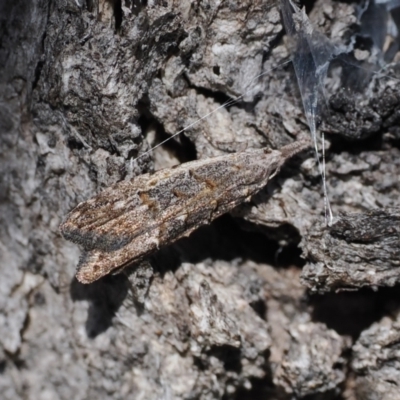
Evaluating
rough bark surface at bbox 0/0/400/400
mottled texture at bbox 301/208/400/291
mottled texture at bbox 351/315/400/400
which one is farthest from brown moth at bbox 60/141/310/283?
mottled texture at bbox 351/315/400/400

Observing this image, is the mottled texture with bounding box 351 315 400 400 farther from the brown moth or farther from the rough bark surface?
the brown moth

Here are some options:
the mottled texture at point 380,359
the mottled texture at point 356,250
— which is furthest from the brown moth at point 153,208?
the mottled texture at point 380,359

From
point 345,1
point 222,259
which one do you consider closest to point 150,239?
point 222,259

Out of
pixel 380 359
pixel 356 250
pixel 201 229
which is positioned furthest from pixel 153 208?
pixel 380 359

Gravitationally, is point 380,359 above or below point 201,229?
below

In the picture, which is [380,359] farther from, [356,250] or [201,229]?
[201,229]
